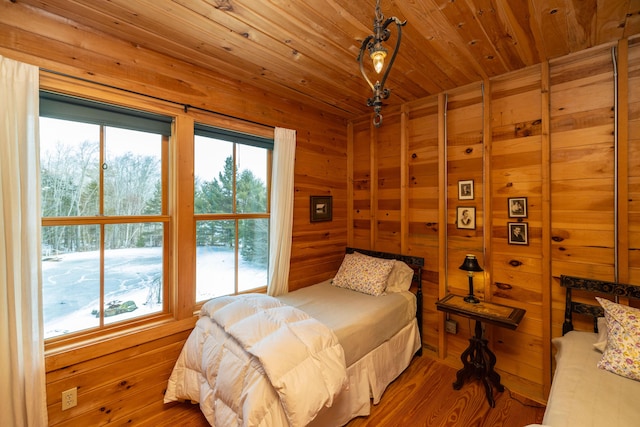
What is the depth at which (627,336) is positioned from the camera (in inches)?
55.7

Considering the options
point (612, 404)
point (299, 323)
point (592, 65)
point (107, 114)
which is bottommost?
point (612, 404)

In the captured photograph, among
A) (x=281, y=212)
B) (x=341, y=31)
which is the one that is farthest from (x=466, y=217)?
(x=341, y=31)

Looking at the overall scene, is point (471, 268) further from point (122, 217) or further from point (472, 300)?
point (122, 217)

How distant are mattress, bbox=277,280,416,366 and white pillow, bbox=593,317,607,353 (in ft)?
3.98

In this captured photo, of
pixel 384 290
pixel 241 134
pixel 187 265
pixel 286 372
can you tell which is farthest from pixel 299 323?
pixel 241 134

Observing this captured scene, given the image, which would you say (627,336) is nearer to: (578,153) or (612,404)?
(612,404)

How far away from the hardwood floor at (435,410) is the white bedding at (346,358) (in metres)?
0.10

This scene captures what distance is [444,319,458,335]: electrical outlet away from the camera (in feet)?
8.13

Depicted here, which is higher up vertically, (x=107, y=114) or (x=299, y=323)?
(x=107, y=114)

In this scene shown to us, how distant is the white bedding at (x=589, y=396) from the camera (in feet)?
3.57

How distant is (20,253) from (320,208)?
7.45ft

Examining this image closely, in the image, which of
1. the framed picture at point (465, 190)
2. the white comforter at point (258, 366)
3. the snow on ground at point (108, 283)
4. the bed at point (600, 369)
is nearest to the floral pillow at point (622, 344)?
the bed at point (600, 369)

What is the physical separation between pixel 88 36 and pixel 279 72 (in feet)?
3.97

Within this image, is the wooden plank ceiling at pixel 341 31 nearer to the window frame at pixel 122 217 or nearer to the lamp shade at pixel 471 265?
the window frame at pixel 122 217
